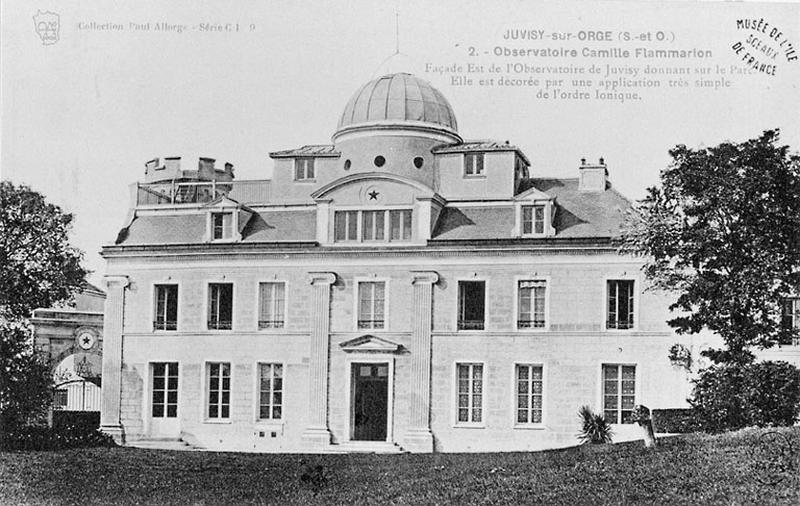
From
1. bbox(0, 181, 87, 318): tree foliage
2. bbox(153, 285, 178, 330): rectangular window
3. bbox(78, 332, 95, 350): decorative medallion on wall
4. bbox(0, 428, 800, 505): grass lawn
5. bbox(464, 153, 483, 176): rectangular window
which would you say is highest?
bbox(464, 153, 483, 176): rectangular window

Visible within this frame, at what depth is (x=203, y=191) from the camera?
879 inches

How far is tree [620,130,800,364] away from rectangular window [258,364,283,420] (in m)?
7.24

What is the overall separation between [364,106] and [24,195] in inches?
236

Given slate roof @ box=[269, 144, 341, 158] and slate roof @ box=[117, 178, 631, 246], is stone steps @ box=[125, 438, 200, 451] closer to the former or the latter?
slate roof @ box=[117, 178, 631, 246]

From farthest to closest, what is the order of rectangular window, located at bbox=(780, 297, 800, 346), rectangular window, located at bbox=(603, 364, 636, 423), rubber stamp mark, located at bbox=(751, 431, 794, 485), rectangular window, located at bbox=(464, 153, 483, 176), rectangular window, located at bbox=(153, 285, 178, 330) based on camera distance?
rectangular window, located at bbox=(153, 285, 178, 330)
rectangular window, located at bbox=(464, 153, 483, 176)
rectangular window, located at bbox=(603, 364, 636, 423)
rectangular window, located at bbox=(780, 297, 800, 346)
rubber stamp mark, located at bbox=(751, 431, 794, 485)

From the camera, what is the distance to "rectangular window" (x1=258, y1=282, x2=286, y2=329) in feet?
70.9

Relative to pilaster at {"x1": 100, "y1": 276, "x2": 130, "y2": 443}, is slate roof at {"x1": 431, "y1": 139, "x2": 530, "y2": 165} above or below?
above

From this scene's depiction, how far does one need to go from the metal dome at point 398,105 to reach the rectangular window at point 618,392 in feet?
17.1

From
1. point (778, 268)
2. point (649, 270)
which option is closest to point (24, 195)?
point (649, 270)

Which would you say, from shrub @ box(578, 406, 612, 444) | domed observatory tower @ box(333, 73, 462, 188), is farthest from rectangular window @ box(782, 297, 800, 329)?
domed observatory tower @ box(333, 73, 462, 188)

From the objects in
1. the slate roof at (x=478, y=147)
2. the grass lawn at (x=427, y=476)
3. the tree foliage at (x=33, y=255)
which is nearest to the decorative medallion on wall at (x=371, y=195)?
the slate roof at (x=478, y=147)

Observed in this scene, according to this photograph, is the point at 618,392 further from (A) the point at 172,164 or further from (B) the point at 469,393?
(A) the point at 172,164

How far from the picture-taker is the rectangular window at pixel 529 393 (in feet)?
68.2

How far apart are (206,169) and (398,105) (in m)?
3.69
